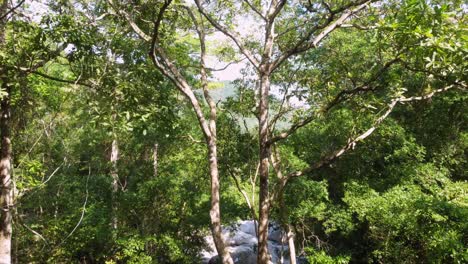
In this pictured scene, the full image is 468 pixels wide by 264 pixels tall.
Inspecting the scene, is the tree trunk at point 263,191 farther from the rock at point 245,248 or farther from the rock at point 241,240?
the rock at point 241,240

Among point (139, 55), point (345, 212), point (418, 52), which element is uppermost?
point (139, 55)

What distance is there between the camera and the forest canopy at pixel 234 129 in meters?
4.14

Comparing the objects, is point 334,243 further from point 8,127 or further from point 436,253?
point 8,127

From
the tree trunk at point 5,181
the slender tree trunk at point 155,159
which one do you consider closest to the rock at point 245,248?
the slender tree trunk at point 155,159

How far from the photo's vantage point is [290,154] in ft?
36.5

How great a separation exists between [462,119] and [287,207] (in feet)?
Answer: 23.9

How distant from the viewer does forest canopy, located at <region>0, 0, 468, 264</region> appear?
4.14 metres

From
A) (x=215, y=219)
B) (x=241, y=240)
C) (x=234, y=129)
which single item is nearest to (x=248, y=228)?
(x=241, y=240)

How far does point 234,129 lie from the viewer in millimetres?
9305

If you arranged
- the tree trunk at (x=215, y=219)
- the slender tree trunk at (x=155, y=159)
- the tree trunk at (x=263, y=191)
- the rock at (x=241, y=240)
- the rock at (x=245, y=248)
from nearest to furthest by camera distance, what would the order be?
the tree trunk at (x=263, y=191), the tree trunk at (x=215, y=219), the slender tree trunk at (x=155, y=159), the rock at (x=245, y=248), the rock at (x=241, y=240)

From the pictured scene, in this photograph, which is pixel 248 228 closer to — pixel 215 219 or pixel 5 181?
pixel 5 181

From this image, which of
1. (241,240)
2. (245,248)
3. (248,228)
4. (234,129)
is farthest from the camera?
(248,228)

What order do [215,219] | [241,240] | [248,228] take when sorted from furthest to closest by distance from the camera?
[248,228], [241,240], [215,219]

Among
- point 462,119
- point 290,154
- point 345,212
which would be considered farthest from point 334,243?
point 462,119
